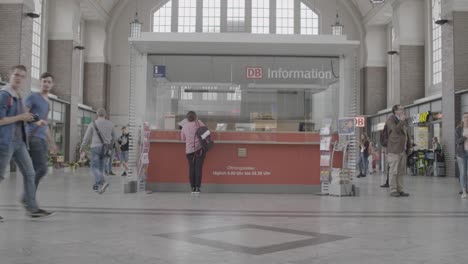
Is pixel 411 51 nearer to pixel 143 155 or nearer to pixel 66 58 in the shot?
pixel 66 58

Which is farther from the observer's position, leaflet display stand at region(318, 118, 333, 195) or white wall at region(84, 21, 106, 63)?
white wall at region(84, 21, 106, 63)

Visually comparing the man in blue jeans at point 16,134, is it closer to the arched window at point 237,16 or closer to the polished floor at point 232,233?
the polished floor at point 232,233

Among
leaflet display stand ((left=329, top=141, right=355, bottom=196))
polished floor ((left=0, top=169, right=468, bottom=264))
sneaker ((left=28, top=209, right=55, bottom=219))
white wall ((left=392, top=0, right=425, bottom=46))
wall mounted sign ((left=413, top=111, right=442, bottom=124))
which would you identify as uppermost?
white wall ((left=392, top=0, right=425, bottom=46))

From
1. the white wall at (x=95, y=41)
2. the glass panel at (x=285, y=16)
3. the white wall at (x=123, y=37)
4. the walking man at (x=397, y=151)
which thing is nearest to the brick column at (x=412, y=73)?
the white wall at (x=123, y=37)

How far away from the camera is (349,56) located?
33.3ft

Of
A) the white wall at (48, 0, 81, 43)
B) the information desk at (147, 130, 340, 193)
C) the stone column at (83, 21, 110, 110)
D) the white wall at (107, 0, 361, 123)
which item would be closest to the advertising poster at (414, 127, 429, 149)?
the white wall at (107, 0, 361, 123)

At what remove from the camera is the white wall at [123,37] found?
32375 mm

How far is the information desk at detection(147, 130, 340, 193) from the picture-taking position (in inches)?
389

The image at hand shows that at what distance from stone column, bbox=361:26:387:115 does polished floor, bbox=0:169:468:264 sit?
23.9 meters

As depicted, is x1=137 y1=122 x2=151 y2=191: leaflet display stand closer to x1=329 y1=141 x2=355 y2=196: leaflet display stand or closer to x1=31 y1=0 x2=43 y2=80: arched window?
x1=329 y1=141 x2=355 y2=196: leaflet display stand

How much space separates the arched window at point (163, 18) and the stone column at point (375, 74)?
12.0m

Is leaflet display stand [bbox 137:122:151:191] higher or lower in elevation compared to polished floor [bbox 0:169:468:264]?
higher

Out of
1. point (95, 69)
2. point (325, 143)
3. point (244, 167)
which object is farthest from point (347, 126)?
point (95, 69)

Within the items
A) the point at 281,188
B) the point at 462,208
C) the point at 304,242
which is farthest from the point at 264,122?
the point at 304,242
